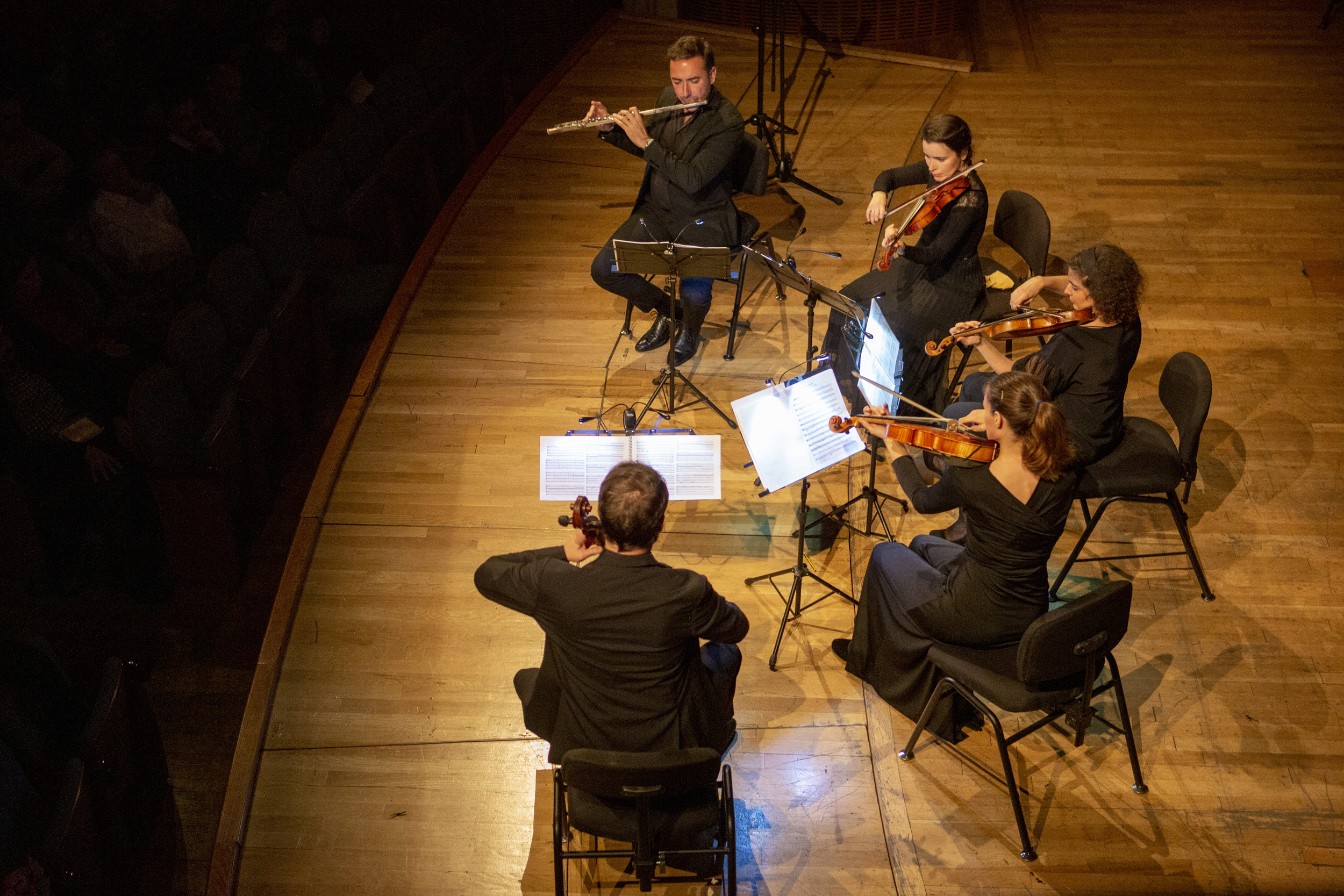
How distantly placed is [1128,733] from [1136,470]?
0.90m

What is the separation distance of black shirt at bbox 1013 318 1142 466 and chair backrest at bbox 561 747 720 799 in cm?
173

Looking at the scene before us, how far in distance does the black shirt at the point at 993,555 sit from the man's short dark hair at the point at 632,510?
89 centimetres

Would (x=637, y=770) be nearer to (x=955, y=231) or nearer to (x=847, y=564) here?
(x=847, y=564)

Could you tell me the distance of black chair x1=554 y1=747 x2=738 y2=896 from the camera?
7.51ft

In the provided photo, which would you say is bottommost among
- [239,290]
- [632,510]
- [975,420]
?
[239,290]

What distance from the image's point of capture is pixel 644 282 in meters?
4.32

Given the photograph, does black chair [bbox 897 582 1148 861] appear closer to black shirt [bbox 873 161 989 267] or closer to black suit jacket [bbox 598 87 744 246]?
black shirt [bbox 873 161 989 267]

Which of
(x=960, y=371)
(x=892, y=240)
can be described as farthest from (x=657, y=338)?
(x=960, y=371)

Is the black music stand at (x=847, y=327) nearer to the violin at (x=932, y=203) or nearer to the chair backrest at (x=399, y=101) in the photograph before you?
the violin at (x=932, y=203)

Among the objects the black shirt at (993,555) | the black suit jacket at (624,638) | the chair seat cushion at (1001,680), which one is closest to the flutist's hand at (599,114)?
the black shirt at (993,555)

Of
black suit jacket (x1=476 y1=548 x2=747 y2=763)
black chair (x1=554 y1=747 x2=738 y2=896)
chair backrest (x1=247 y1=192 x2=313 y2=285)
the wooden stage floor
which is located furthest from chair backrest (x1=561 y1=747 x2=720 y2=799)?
chair backrest (x1=247 y1=192 x2=313 y2=285)

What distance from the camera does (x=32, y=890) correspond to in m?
2.56

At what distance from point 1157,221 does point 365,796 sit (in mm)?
4577

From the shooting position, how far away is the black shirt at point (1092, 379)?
324 centimetres
